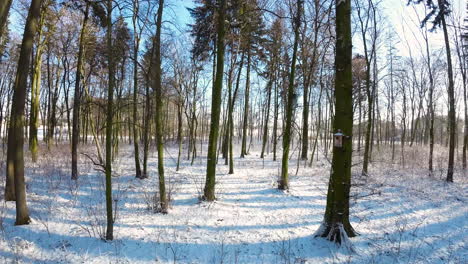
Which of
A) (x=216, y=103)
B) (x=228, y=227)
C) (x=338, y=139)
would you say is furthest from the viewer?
(x=216, y=103)

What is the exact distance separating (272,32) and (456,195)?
9.69 m

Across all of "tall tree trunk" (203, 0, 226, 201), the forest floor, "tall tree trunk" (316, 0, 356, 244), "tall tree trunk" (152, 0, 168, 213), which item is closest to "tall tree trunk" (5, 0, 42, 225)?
the forest floor

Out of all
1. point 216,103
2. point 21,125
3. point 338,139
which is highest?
point 216,103

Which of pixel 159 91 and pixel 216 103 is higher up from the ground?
pixel 159 91

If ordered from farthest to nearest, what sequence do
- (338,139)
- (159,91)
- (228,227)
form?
Answer: (159,91), (228,227), (338,139)

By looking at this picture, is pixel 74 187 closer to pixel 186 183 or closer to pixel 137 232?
pixel 186 183

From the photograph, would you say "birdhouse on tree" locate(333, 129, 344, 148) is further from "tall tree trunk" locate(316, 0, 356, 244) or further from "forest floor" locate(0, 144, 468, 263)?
"forest floor" locate(0, 144, 468, 263)

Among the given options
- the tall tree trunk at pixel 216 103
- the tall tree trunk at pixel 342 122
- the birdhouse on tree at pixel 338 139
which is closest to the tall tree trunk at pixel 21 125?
the tall tree trunk at pixel 216 103

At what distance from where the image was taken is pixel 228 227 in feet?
15.3

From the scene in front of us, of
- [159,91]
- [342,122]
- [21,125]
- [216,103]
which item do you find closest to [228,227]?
[342,122]

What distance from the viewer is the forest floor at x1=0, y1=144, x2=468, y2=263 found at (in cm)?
365

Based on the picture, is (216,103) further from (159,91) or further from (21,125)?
(21,125)

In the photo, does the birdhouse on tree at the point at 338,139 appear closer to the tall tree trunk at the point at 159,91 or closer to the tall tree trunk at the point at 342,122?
the tall tree trunk at the point at 342,122

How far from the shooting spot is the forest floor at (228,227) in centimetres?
365
